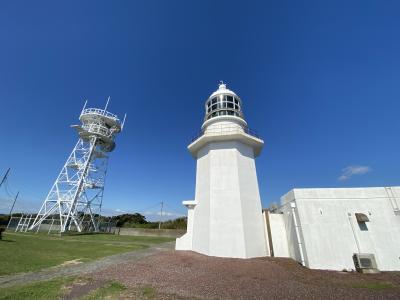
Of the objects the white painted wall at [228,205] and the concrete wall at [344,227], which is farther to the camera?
the white painted wall at [228,205]

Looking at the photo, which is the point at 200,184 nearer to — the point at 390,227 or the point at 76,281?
the point at 76,281

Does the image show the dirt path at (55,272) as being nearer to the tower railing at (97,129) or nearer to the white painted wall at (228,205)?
the white painted wall at (228,205)

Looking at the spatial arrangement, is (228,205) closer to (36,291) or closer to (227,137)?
(227,137)

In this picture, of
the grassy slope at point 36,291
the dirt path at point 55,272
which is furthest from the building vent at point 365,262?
the grassy slope at point 36,291

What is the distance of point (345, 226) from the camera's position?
10.6 m

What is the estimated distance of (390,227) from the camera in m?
10.4

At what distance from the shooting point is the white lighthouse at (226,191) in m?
12.3

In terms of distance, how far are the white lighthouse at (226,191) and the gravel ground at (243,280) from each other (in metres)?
1.71

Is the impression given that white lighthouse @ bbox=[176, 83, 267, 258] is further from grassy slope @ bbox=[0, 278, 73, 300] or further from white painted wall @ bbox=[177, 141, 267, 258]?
grassy slope @ bbox=[0, 278, 73, 300]

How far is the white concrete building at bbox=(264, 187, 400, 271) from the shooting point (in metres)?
10.1

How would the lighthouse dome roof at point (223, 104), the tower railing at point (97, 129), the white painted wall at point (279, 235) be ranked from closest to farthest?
the white painted wall at point (279, 235)
the lighthouse dome roof at point (223, 104)
the tower railing at point (97, 129)

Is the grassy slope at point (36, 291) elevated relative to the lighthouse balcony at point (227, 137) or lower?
lower

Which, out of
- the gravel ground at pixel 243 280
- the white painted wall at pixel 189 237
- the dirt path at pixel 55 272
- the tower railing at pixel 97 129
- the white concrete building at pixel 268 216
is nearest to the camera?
the gravel ground at pixel 243 280

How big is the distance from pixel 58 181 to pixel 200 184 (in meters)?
25.7
